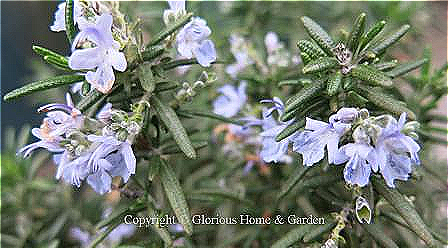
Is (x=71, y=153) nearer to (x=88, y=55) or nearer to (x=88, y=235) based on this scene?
(x=88, y=55)

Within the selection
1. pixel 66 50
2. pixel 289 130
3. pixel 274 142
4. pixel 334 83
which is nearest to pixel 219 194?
pixel 274 142

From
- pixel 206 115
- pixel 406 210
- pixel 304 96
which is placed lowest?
pixel 406 210

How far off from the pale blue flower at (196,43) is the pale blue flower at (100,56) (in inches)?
7.4

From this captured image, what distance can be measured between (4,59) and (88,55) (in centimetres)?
199

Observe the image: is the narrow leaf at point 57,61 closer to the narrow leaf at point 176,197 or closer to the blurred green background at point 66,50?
the narrow leaf at point 176,197

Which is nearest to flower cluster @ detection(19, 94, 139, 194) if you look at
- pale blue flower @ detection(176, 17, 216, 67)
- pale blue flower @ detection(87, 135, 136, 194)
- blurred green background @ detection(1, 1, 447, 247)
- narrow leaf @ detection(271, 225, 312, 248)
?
pale blue flower @ detection(87, 135, 136, 194)

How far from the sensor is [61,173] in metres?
1.18

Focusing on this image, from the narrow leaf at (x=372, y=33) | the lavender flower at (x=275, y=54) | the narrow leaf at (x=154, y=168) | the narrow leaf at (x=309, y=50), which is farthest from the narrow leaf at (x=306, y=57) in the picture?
the lavender flower at (x=275, y=54)

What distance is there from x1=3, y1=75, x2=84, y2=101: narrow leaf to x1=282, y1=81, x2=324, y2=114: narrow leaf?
1.55 ft

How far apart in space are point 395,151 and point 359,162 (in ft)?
0.27

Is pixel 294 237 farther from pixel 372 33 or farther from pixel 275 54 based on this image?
pixel 275 54

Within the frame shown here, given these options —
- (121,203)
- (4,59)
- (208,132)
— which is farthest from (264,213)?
(4,59)

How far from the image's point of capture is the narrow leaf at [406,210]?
1.16 metres

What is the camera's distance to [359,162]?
1.06m
